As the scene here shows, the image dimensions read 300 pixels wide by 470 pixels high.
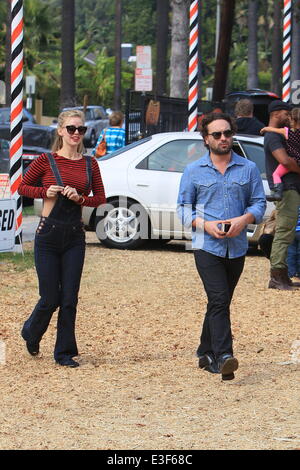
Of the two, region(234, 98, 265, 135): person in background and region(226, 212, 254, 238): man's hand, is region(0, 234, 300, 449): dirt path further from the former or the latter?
region(234, 98, 265, 135): person in background

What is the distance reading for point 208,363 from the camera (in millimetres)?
8445

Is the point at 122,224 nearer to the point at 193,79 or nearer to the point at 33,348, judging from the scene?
the point at 193,79

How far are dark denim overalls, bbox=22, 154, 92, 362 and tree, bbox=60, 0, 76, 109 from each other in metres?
35.1

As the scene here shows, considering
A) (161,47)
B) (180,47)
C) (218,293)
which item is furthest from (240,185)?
(161,47)

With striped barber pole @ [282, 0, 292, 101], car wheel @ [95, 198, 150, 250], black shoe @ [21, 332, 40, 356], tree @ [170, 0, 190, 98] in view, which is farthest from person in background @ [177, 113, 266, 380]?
tree @ [170, 0, 190, 98]

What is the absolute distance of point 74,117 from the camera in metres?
8.33

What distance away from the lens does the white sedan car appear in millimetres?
15438

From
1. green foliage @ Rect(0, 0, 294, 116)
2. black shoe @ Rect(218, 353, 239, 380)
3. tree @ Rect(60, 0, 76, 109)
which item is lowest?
green foliage @ Rect(0, 0, 294, 116)

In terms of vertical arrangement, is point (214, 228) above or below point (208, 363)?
above

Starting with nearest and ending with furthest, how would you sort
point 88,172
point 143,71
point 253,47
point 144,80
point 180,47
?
1. point 88,172
2. point 144,80
3. point 143,71
4. point 180,47
5. point 253,47

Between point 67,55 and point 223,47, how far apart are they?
1793 cm

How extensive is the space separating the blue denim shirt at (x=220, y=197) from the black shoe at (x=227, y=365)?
2.25ft

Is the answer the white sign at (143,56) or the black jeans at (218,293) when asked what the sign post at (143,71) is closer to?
the white sign at (143,56)

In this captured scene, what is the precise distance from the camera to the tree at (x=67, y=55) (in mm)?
42938
